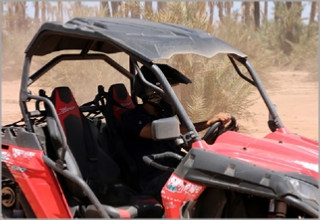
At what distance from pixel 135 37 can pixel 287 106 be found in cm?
1039

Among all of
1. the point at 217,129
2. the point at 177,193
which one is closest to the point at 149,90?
the point at 217,129

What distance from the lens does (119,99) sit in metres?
4.83

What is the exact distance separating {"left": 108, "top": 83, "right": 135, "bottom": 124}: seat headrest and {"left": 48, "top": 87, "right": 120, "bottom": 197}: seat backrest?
361 millimetres

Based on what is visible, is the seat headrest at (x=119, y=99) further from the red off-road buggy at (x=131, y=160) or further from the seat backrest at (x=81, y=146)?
the seat backrest at (x=81, y=146)

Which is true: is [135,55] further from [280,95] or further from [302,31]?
[302,31]

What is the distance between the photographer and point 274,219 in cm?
317

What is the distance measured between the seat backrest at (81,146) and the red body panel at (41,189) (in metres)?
0.33

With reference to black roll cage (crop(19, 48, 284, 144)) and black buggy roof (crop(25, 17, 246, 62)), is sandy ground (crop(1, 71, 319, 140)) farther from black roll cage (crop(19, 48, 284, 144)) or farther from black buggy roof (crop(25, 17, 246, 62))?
black buggy roof (crop(25, 17, 246, 62))

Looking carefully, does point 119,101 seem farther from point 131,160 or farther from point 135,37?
point 135,37

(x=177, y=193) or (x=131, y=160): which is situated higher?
(x=177, y=193)

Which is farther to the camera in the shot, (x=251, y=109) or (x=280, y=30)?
(x=280, y=30)

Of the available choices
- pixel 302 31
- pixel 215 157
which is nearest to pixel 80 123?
pixel 215 157

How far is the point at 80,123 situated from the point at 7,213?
0.93 meters

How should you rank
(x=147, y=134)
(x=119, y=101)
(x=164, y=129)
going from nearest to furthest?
(x=164, y=129)
(x=147, y=134)
(x=119, y=101)
